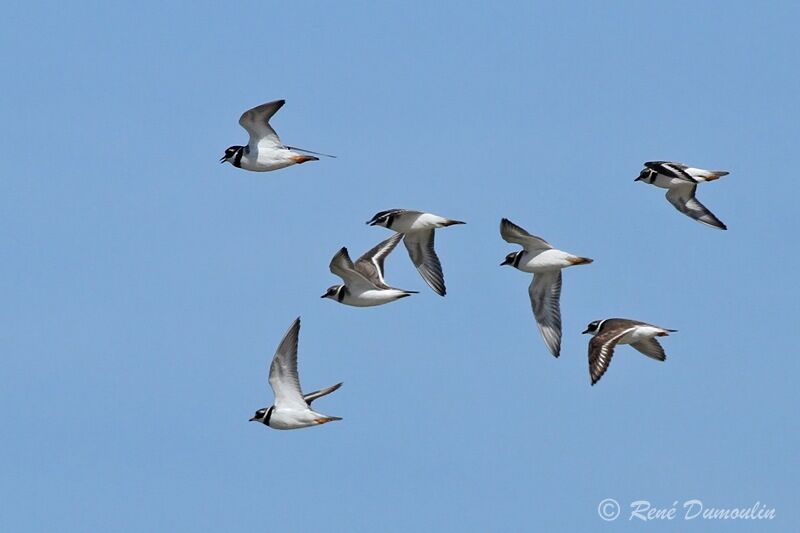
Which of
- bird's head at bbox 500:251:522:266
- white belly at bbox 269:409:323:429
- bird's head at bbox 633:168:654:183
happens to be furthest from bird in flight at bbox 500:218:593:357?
white belly at bbox 269:409:323:429

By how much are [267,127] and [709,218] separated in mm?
8286

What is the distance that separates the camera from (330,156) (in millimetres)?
28875

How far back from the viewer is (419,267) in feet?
109

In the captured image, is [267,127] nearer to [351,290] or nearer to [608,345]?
[351,290]

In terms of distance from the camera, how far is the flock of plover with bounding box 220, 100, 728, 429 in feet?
98.4

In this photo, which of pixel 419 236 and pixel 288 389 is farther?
pixel 419 236

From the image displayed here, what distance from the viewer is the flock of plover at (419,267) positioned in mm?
30000

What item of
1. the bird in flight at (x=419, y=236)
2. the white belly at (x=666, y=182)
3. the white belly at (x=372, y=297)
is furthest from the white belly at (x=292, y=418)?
the white belly at (x=666, y=182)

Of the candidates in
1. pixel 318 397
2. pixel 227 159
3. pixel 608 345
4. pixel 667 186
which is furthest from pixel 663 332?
pixel 227 159

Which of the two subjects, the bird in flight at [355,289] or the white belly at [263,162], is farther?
the white belly at [263,162]

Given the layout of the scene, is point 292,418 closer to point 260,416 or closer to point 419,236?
point 260,416

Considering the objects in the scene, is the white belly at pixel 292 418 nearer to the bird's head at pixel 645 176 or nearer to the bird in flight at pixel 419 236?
the bird in flight at pixel 419 236

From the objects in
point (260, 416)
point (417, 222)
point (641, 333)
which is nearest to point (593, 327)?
point (641, 333)

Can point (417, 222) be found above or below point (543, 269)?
above
